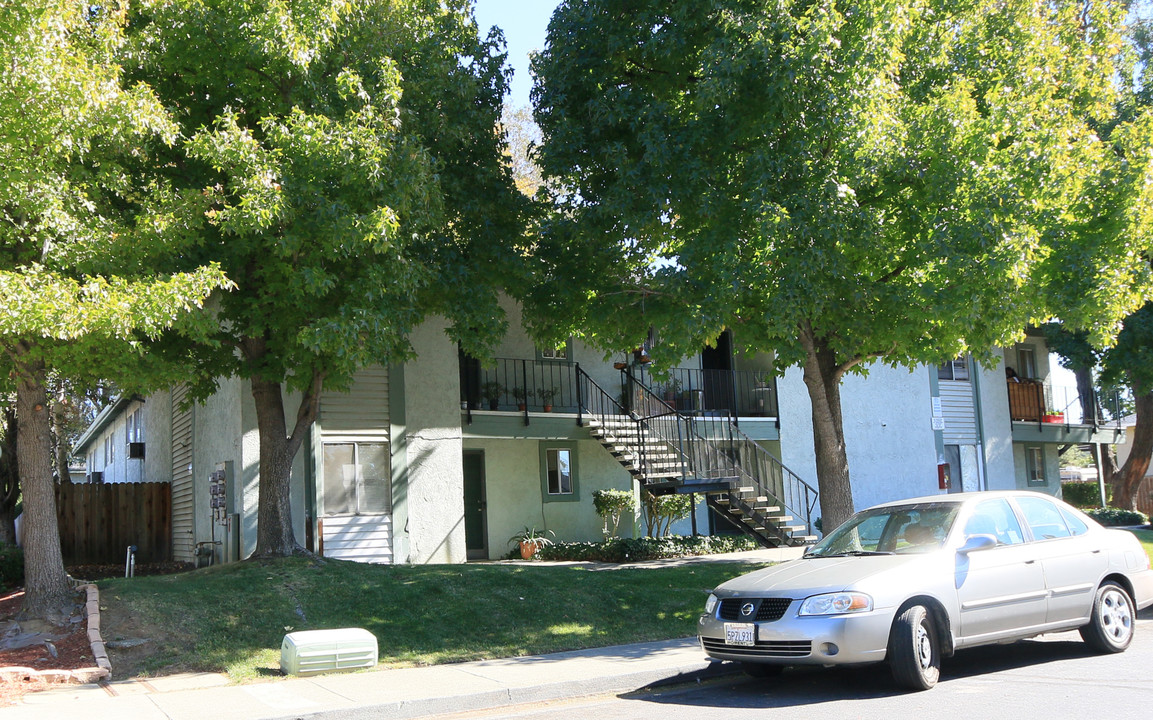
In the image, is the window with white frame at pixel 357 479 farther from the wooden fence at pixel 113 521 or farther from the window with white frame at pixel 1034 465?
the window with white frame at pixel 1034 465

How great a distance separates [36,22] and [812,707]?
375 inches

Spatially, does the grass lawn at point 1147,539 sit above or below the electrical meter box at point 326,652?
below

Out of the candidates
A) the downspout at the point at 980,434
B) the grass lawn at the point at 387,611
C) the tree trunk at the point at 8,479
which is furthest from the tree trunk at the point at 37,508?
the downspout at the point at 980,434

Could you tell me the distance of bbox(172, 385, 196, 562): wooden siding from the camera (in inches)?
729

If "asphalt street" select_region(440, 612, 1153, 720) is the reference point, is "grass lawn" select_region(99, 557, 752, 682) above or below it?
above

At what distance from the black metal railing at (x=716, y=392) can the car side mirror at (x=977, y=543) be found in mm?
12880

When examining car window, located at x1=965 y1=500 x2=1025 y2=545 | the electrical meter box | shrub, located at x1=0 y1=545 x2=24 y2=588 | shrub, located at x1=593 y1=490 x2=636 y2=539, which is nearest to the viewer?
car window, located at x1=965 y1=500 x2=1025 y2=545

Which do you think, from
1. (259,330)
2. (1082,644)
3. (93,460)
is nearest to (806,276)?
(1082,644)

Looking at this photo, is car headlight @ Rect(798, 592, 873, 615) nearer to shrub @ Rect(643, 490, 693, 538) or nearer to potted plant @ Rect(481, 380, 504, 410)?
potted plant @ Rect(481, 380, 504, 410)

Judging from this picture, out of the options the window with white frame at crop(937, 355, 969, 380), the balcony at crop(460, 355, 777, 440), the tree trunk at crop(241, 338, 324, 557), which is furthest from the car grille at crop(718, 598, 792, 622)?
the window with white frame at crop(937, 355, 969, 380)

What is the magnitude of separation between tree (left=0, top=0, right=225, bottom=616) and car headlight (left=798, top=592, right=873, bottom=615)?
6.80 meters

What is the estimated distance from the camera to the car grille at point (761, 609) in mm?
7352

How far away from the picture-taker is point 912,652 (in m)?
7.10

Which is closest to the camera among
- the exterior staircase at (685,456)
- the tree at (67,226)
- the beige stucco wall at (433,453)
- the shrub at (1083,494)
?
the tree at (67,226)
